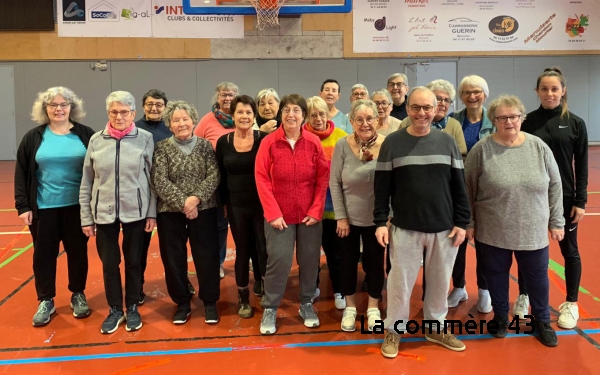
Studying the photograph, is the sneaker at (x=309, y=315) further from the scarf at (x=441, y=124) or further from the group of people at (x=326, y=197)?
the scarf at (x=441, y=124)

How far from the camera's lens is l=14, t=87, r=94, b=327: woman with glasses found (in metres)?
3.18

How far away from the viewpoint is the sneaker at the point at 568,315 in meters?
3.08

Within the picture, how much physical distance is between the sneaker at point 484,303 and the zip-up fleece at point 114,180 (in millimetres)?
2542

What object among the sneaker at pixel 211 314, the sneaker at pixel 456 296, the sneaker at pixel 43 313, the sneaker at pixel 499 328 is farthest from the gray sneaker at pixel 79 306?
the sneaker at pixel 499 328

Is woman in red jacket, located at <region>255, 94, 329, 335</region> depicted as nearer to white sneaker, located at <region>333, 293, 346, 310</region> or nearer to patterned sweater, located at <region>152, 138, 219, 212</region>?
patterned sweater, located at <region>152, 138, 219, 212</region>

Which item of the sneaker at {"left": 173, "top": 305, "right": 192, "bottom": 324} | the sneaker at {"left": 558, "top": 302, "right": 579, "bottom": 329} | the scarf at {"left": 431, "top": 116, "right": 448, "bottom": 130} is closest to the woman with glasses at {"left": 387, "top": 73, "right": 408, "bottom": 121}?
the scarf at {"left": 431, "top": 116, "right": 448, "bottom": 130}

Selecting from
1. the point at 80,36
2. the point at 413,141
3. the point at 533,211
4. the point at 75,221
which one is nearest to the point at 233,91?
the point at 75,221

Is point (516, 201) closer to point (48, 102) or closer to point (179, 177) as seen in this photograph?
point (179, 177)

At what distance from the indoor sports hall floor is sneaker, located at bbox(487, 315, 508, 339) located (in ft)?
0.16

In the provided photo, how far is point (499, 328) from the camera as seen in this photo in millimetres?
3014

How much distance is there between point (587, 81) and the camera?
40.2 feet

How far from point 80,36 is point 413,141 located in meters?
10.9

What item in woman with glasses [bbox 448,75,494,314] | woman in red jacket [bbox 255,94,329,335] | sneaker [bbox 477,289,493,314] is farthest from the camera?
sneaker [bbox 477,289,493,314]

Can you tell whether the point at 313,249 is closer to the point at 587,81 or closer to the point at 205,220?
the point at 205,220
